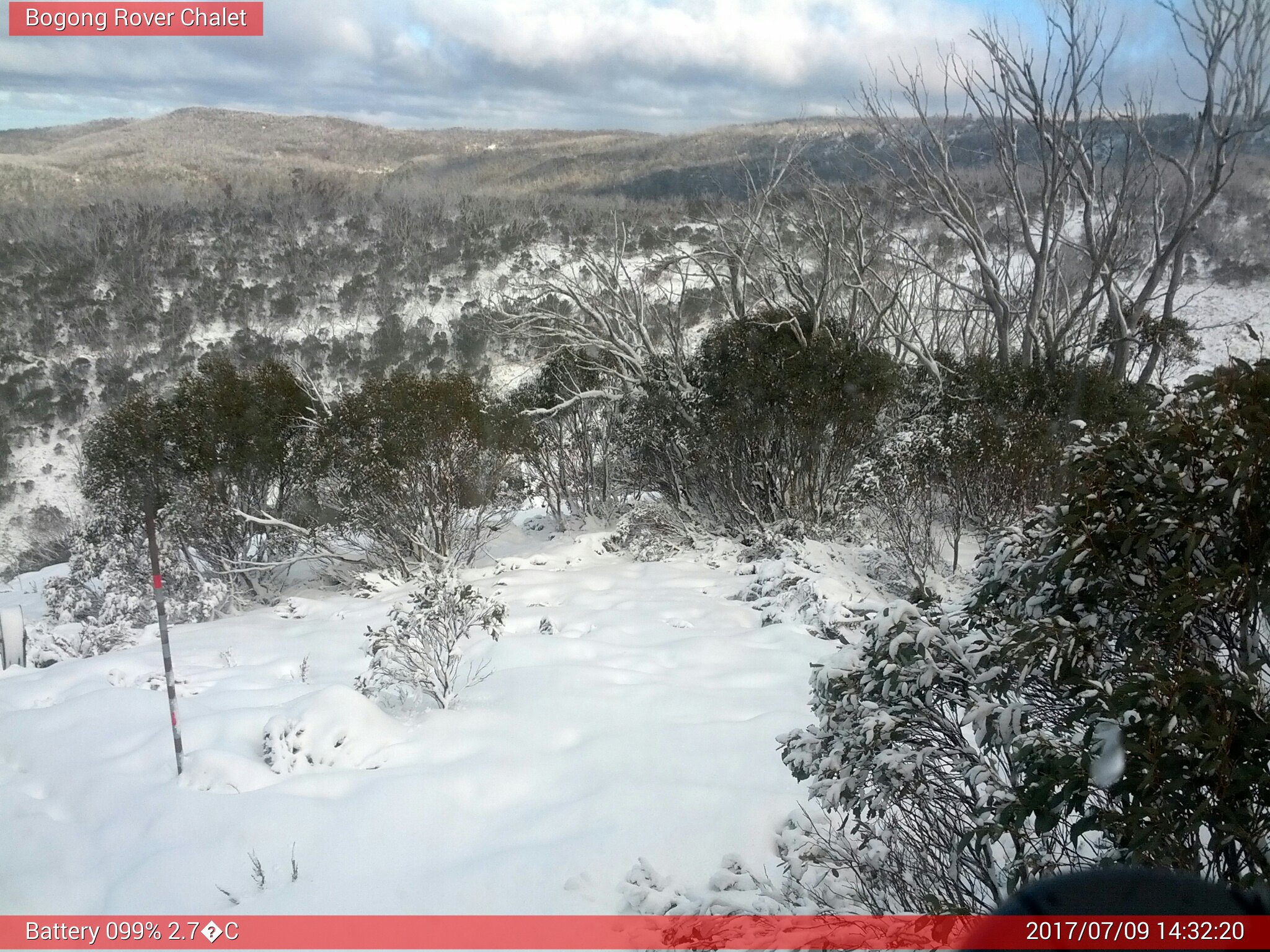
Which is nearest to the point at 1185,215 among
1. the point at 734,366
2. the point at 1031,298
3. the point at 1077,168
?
the point at 1031,298

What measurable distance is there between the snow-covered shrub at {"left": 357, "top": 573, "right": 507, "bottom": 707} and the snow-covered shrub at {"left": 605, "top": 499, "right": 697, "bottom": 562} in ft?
13.0

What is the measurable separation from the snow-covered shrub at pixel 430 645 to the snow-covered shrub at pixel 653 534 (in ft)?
13.0

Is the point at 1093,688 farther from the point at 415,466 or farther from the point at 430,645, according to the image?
the point at 415,466

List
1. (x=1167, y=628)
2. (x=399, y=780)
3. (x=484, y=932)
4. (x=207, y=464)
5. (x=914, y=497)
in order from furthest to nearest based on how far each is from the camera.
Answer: (x=207, y=464) → (x=914, y=497) → (x=399, y=780) → (x=484, y=932) → (x=1167, y=628)

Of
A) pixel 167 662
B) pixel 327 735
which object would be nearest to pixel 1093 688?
pixel 327 735

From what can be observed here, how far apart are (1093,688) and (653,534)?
339 inches

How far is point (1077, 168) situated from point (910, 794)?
14.3 m

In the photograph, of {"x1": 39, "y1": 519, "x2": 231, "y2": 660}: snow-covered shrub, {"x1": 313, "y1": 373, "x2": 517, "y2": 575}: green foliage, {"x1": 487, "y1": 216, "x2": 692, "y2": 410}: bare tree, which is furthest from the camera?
{"x1": 487, "y1": 216, "x2": 692, "y2": 410}: bare tree

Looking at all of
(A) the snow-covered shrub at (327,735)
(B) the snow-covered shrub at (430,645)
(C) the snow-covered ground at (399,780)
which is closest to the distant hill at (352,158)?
(B) the snow-covered shrub at (430,645)

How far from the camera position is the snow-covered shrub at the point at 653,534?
10156mm

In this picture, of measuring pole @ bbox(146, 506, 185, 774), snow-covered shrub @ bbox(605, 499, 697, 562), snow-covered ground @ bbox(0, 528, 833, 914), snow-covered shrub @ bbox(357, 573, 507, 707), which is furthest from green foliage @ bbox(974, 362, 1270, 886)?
snow-covered shrub @ bbox(605, 499, 697, 562)

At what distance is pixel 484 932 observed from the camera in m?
2.96

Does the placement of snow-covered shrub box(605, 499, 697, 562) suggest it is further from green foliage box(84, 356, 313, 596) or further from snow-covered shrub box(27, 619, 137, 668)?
snow-covered shrub box(27, 619, 137, 668)

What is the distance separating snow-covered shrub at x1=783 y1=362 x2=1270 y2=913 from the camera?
179 cm
